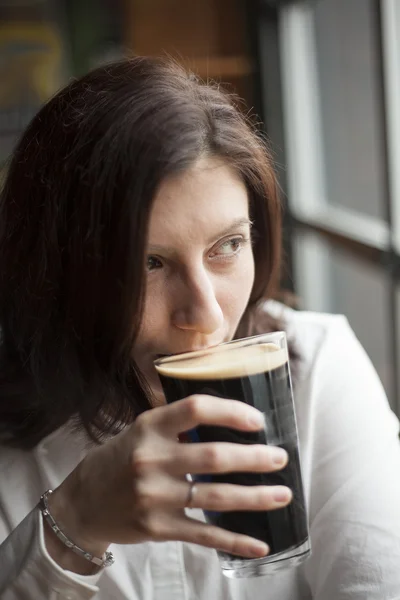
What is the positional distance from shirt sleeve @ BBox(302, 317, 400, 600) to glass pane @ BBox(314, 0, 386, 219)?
1.79 m

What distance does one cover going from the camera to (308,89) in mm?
4691

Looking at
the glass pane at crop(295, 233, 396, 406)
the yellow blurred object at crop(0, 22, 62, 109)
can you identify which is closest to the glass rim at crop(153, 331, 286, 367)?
the glass pane at crop(295, 233, 396, 406)

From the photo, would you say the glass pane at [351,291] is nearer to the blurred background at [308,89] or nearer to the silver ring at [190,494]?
the blurred background at [308,89]

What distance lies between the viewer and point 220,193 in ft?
3.85

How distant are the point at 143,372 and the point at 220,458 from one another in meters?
0.42

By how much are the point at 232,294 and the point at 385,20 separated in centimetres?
205

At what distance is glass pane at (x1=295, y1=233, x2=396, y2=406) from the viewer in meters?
3.67

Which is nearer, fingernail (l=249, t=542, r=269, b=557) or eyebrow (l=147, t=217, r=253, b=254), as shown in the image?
fingernail (l=249, t=542, r=269, b=557)

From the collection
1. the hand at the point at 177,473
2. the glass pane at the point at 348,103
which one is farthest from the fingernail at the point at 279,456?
the glass pane at the point at 348,103

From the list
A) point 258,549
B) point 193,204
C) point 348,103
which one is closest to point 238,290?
point 193,204

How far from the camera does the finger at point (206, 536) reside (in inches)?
34.4

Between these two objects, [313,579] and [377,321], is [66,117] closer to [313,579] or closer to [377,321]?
[313,579]

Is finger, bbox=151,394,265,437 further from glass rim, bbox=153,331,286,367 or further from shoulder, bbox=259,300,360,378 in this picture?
shoulder, bbox=259,300,360,378

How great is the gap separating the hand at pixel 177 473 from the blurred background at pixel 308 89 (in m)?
2.08
